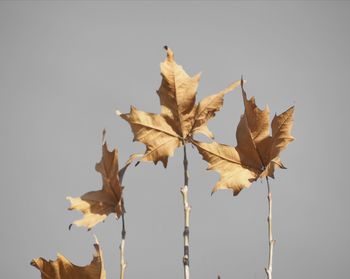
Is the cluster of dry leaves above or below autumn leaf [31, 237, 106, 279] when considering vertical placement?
above

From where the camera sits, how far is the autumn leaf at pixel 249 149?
77 centimetres

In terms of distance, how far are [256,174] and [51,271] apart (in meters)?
0.38

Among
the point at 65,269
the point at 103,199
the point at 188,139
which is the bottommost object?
the point at 65,269

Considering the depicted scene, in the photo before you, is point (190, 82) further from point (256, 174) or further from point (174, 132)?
point (256, 174)

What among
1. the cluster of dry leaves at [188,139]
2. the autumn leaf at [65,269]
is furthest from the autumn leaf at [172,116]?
the autumn leaf at [65,269]

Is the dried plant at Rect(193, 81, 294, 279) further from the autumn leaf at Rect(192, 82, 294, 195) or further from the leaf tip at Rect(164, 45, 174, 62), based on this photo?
the leaf tip at Rect(164, 45, 174, 62)

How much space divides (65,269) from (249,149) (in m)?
0.37

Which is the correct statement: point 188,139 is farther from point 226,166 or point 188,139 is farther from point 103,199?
point 103,199

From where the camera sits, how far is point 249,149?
0.80 metres

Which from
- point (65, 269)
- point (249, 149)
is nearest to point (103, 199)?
point (65, 269)

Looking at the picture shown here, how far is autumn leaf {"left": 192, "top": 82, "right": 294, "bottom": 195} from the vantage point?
0.77m

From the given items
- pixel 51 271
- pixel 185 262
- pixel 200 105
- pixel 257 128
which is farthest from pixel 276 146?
pixel 51 271

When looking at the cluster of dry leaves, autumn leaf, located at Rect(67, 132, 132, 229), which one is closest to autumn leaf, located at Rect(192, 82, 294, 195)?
the cluster of dry leaves

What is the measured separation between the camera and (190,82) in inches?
32.6
